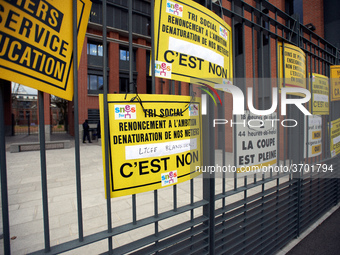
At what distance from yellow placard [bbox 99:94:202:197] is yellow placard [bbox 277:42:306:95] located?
1.86m

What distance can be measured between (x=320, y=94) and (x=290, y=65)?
1292mm

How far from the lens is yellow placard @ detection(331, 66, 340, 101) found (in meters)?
3.97

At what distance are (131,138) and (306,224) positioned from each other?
11.6 ft

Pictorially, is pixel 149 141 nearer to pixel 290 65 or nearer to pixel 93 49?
pixel 290 65

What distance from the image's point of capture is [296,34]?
2916mm

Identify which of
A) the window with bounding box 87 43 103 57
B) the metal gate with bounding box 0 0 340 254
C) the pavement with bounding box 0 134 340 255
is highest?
the window with bounding box 87 43 103 57

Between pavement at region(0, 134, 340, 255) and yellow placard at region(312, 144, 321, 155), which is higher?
yellow placard at region(312, 144, 321, 155)

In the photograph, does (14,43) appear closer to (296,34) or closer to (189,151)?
(189,151)

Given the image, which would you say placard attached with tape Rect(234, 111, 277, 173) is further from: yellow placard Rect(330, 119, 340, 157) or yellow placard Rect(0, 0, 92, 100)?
yellow placard Rect(330, 119, 340, 157)

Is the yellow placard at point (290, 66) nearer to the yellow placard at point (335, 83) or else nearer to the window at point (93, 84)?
the yellow placard at point (335, 83)

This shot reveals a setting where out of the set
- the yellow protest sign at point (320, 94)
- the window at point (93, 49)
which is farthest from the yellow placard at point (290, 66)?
the window at point (93, 49)

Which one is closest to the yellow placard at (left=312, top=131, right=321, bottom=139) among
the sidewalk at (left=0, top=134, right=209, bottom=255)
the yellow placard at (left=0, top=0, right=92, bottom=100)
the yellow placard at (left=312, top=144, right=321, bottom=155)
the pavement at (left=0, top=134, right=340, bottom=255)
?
the yellow placard at (left=312, top=144, right=321, bottom=155)

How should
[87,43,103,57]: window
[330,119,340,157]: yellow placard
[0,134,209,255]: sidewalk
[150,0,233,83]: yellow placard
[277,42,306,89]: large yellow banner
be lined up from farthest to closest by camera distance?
1. [87,43,103,57]: window
2. [330,119,340,157]: yellow placard
3. [0,134,209,255]: sidewalk
4. [277,42,306,89]: large yellow banner
5. [150,0,233,83]: yellow placard

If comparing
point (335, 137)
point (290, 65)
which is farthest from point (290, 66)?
point (335, 137)
